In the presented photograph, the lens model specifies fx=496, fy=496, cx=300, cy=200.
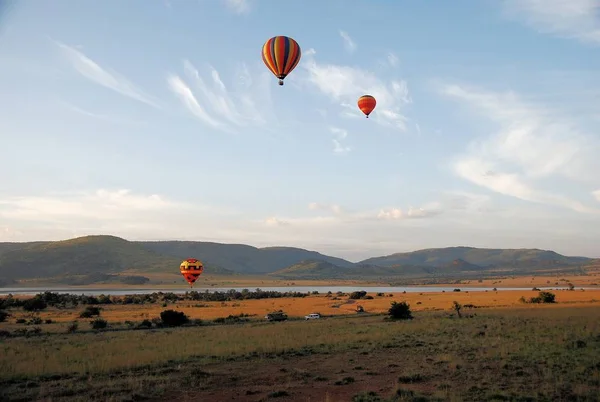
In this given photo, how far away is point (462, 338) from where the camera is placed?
24000 millimetres

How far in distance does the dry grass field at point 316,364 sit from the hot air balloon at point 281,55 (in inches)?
776

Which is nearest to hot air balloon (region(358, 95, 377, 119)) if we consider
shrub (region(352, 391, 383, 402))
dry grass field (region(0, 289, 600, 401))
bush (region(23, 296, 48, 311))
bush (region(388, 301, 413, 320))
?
bush (region(388, 301, 413, 320))

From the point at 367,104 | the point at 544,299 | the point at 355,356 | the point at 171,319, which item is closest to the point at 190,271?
the point at 171,319

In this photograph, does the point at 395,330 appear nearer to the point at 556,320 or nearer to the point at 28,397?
the point at 556,320

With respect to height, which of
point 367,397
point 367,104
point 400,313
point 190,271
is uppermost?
point 367,104

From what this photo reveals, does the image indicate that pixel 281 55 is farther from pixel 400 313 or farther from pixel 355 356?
pixel 355 356

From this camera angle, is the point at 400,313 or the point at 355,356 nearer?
the point at 355,356

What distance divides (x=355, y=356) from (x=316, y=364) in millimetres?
2370

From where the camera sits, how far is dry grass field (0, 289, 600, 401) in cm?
1298

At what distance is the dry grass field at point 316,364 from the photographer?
42.6 feet

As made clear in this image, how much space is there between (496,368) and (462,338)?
8.46 meters

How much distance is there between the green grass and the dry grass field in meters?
0.05

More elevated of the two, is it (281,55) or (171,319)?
(281,55)

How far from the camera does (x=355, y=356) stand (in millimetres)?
19797
